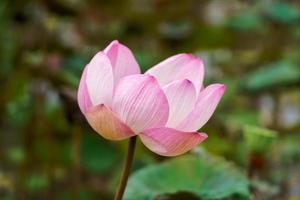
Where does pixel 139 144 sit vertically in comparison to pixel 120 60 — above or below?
below

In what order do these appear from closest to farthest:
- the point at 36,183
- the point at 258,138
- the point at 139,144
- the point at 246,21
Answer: the point at 258,138
the point at 139,144
the point at 36,183
the point at 246,21

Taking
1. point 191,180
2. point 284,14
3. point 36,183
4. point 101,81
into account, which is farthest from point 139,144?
point 101,81

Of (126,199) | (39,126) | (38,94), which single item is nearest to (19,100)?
(38,94)

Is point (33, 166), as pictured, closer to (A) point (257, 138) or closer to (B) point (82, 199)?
(B) point (82, 199)

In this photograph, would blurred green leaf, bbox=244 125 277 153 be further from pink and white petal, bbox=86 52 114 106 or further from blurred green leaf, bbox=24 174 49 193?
blurred green leaf, bbox=24 174 49 193

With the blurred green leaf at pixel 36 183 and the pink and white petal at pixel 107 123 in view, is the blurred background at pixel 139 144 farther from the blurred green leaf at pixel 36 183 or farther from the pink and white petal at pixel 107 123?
the pink and white petal at pixel 107 123

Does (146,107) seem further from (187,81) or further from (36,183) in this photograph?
(36,183)
